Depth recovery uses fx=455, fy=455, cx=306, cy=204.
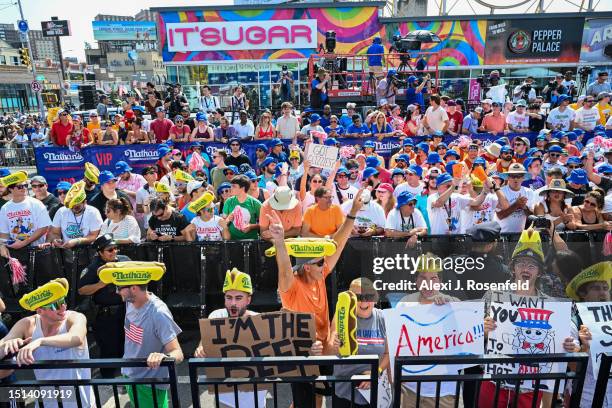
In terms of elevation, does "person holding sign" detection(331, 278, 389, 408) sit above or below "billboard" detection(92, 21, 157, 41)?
below

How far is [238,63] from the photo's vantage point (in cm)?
2258

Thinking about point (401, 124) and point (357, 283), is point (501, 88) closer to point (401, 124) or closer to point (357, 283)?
point (401, 124)

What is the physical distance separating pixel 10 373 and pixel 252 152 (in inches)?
317

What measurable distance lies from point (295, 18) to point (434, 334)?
2145cm

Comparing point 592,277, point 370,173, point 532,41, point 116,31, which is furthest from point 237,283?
point 116,31

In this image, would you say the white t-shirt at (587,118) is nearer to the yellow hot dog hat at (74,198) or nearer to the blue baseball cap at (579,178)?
the blue baseball cap at (579,178)

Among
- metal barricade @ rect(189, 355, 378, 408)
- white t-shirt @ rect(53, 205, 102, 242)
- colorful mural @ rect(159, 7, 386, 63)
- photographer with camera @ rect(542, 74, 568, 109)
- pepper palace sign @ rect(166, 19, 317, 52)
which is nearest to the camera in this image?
metal barricade @ rect(189, 355, 378, 408)

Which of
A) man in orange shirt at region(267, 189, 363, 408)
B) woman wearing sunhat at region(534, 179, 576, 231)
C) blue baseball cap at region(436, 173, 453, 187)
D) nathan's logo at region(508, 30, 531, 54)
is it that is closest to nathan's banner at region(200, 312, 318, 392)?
man in orange shirt at region(267, 189, 363, 408)

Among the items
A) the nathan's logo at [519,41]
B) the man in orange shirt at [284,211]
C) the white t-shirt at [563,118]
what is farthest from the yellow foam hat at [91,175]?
the nathan's logo at [519,41]

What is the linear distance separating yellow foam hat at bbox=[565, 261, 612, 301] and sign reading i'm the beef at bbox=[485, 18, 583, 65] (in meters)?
22.2

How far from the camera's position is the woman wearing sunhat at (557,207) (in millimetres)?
5500

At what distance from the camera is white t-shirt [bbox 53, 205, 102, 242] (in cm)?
579

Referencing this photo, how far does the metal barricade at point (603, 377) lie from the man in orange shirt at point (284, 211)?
3365 mm

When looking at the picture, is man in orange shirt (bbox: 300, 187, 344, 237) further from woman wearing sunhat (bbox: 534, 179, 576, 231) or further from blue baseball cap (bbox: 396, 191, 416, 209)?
woman wearing sunhat (bbox: 534, 179, 576, 231)
